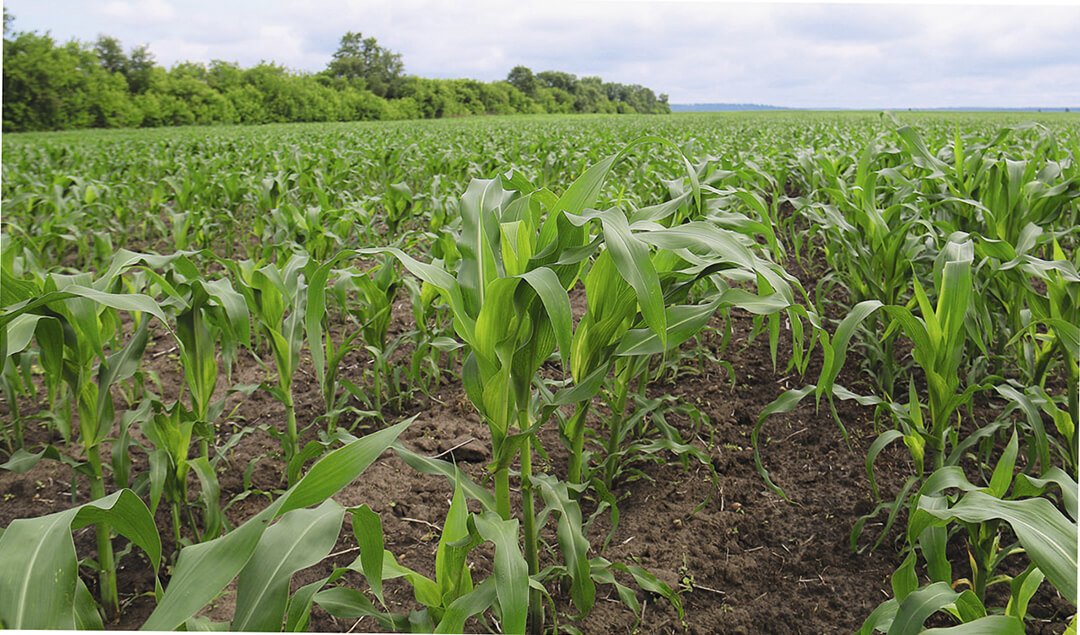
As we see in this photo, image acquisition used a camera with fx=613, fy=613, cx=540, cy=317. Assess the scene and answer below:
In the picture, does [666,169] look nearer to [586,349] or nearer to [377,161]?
[377,161]

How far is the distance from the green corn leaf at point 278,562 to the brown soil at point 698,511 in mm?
656

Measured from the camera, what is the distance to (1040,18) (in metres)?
1.80

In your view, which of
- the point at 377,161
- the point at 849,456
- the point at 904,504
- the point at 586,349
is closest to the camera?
the point at 586,349

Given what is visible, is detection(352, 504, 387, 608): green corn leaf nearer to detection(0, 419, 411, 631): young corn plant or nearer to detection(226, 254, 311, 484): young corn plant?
detection(0, 419, 411, 631): young corn plant

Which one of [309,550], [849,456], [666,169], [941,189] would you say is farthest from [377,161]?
[309,550]

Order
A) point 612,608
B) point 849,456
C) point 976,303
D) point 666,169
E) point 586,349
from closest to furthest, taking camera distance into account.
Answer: point 586,349 → point 612,608 → point 976,303 → point 849,456 → point 666,169

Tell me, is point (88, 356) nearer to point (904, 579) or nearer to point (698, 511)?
point (698, 511)

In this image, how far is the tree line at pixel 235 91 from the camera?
20.6 metres

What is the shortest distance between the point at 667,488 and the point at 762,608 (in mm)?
519

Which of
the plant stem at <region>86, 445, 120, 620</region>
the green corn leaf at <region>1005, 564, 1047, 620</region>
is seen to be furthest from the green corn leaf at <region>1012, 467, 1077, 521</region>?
the plant stem at <region>86, 445, 120, 620</region>

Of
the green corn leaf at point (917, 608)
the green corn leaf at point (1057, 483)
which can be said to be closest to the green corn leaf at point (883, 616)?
the green corn leaf at point (917, 608)

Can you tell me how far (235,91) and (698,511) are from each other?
35.8m

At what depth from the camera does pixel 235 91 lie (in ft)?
103

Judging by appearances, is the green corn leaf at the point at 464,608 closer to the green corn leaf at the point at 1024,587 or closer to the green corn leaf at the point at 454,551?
the green corn leaf at the point at 454,551
